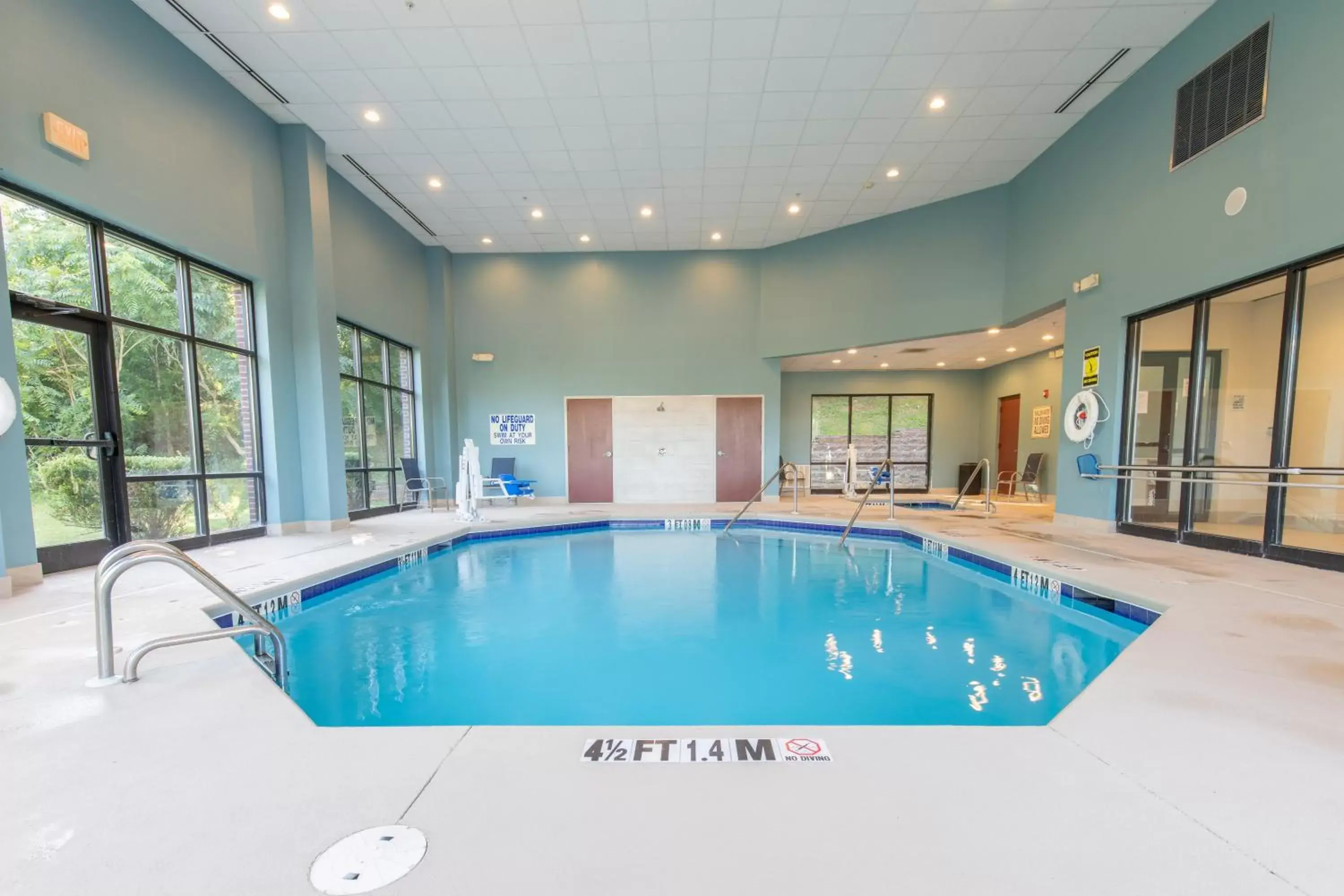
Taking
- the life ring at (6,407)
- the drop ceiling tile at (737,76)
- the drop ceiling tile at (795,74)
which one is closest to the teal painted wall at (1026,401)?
the drop ceiling tile at (795,74)

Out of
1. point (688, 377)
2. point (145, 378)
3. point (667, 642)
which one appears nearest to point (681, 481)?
point (688, 377)

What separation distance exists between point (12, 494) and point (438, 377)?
18.2ft

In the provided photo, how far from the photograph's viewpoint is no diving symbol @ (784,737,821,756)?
1.33m

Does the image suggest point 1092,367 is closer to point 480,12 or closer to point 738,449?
point 738,449

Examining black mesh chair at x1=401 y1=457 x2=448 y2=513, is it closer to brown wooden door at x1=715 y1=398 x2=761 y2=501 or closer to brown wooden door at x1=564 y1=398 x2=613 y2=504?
brown wooden door at x1=564 y1=398 x2=613 y2=504

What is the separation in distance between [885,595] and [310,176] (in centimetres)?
692

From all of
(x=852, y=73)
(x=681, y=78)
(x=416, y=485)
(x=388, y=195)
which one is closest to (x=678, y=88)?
(x=681, y=78)

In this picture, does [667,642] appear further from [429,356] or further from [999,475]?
[999,475]

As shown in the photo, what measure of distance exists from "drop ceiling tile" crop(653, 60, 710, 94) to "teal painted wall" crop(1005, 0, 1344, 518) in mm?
3984

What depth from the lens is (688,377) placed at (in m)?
8.56

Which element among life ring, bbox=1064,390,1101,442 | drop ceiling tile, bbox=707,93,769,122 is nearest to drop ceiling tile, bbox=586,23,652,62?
drop ceiling tile, bbox=707,93,769,122

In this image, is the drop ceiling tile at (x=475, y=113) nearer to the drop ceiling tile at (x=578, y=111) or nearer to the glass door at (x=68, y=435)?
the drop ceiling tile at (x=578, y=111)

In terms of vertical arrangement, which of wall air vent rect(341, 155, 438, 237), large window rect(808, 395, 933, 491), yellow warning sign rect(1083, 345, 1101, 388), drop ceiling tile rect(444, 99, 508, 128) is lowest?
large window rect(808, 395, 933, 491)

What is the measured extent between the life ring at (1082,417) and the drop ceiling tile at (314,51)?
7716 millimetres
